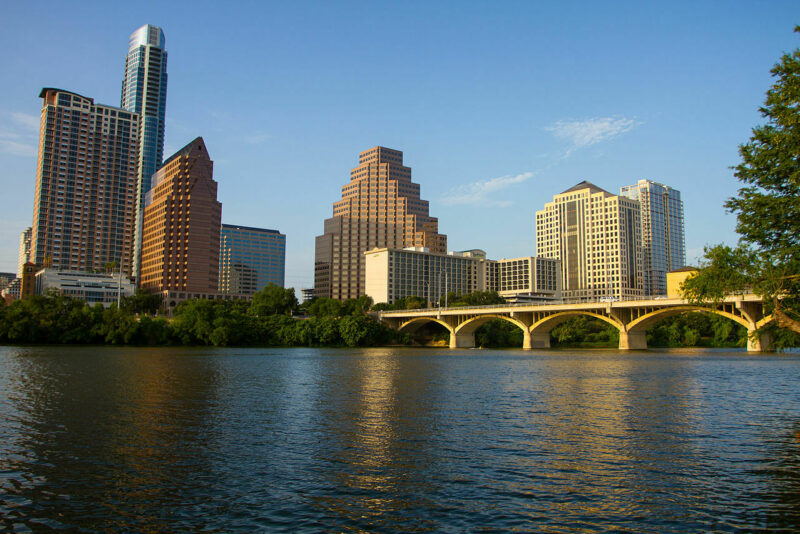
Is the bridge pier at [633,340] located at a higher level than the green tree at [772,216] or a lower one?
lower

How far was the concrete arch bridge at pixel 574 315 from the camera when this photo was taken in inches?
3577

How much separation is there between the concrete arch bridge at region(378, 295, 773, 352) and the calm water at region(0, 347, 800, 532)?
199 ft

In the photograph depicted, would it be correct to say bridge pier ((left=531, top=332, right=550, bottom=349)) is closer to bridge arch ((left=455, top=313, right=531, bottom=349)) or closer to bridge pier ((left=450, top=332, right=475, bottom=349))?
bridge arch ((left=455, top=313, right=531, bottom=349))

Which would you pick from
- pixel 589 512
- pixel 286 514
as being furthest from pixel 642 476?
pixel 286 514

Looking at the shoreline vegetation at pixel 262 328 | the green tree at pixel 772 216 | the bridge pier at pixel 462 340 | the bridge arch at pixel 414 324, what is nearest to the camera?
the green tree at pixel 772 216

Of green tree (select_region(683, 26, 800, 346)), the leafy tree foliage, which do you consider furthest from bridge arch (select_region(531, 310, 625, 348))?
green tree (select_region(683, 26, 800, 346))

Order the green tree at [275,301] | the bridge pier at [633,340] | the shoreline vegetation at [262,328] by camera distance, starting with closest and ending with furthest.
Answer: the shoreline vegetation at [262,328]
the bridge pier at [633,340]
the green tree at [275,301]

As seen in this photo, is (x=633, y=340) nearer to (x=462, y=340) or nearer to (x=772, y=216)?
(x=462, y=340)

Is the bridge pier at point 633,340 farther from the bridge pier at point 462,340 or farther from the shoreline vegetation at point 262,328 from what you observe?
the bridge pier at point 462,340

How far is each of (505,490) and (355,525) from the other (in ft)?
15.5

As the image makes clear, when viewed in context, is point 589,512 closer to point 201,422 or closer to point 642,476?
point 642,476

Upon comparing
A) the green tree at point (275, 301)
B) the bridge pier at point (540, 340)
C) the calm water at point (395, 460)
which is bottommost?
the calm water at point (395, 460)

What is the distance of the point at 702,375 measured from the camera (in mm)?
53656

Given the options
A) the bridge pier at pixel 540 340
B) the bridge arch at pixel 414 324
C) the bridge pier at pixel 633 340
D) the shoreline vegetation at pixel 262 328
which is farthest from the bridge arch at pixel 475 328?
the bridge pier at pixel 633 340
